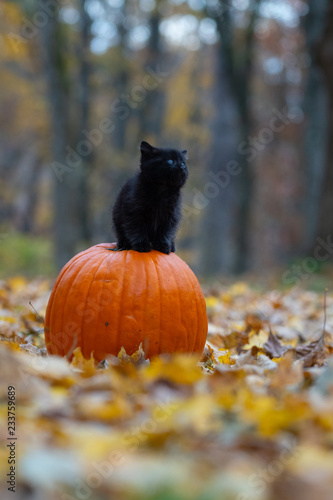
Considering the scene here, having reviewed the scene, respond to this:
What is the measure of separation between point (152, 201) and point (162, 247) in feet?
0.94

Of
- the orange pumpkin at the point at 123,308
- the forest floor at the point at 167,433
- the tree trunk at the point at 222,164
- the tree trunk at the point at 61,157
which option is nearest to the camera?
the forest floor at the point at 167,433

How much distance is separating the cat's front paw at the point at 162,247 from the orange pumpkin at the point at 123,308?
0.18 metres

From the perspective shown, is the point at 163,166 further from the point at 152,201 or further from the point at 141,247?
the point at 141,247

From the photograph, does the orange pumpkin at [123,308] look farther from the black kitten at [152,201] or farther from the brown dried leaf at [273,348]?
the brown dried leaf at [273,348]

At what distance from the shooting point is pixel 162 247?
3.10 metres

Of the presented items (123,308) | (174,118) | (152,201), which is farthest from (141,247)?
(174,118)

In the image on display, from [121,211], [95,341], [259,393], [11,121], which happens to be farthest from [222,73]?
[11,121]

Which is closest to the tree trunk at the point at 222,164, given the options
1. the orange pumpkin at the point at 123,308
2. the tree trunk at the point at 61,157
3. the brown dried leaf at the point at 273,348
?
the tree trunk at the point at 61,157

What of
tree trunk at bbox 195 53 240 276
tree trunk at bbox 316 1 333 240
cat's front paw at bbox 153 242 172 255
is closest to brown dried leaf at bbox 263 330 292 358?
cat's front paw at bbox 153 242 172 255

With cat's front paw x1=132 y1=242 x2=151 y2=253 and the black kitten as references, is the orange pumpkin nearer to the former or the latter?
→ cat's front paw x1=132 y1=242 x2=151 y2=253

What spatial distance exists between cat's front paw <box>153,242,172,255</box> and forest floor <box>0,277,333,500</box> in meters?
1.07

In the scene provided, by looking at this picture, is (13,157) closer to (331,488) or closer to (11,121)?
(11,121)

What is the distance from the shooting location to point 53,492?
3.89 ft

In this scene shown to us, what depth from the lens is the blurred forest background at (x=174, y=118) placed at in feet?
33.2
